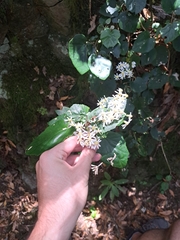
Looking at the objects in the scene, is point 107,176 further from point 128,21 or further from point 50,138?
point 128,21

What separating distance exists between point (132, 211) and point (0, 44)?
1592mm

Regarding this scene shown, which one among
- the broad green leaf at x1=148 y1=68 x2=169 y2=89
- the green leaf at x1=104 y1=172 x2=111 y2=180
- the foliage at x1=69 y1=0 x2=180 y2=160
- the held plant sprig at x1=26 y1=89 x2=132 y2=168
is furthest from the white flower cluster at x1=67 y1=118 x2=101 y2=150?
the green leaf at x1=104 y1=172 x2=111 y2=180

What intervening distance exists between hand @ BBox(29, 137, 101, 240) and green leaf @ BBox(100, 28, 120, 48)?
21.2 inches

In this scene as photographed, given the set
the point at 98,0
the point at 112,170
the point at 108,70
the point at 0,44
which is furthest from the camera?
the point at 112,170

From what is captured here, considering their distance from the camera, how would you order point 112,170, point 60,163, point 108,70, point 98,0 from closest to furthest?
point 60,163
point 108,70
point 98,0
point 112,170

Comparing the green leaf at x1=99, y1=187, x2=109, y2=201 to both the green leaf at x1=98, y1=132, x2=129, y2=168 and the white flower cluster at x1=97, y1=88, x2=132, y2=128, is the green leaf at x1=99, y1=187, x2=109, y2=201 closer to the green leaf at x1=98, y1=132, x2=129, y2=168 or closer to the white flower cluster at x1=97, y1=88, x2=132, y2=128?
the green leaf at x1=98, y1=132, x2=129, y2=168

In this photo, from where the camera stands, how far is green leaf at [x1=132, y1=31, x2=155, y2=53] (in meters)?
1.44

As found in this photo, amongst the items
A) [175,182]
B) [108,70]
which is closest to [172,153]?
[175,182]

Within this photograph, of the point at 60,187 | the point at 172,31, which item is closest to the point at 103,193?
the point at 60,187

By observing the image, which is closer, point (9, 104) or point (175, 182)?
point (9, 104)

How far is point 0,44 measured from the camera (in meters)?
1.97

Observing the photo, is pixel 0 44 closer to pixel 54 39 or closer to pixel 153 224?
pixel 54 39

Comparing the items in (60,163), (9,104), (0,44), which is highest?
(0,44)

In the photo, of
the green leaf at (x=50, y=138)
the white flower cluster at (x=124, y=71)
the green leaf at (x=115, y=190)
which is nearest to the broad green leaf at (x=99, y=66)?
the white flower cluster at (x=124, y=71)
